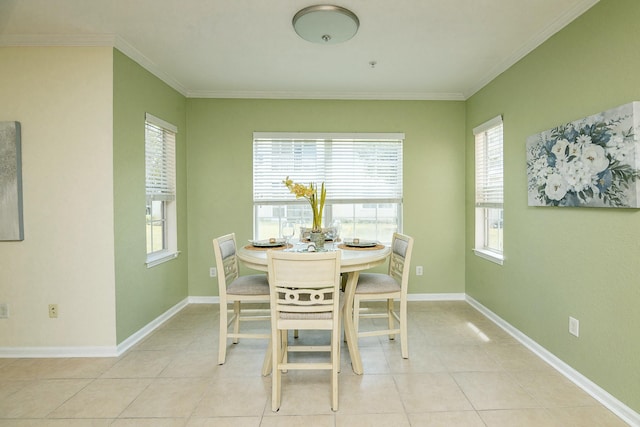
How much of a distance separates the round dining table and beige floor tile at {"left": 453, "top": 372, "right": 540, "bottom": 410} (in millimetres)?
727

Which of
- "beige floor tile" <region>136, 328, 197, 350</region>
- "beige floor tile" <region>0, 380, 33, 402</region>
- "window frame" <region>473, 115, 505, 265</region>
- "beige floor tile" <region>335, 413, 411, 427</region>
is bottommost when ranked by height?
"beige floor tile" <region>335, 413, 411, 427</region>

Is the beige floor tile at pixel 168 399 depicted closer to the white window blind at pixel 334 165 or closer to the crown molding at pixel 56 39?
the white window blind at pixel 334 165

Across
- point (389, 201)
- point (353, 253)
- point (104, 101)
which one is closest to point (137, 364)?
point (353, 253)

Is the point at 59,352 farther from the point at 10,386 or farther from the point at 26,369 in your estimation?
the point at 10,386

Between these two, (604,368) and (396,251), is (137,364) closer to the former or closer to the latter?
(396,251)

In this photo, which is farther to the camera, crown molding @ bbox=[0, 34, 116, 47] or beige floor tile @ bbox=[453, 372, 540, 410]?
crown molding @ bbox=[0, 34, 116, 47]

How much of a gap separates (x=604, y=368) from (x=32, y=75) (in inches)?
180

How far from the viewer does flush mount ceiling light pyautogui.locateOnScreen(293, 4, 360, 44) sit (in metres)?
2.26

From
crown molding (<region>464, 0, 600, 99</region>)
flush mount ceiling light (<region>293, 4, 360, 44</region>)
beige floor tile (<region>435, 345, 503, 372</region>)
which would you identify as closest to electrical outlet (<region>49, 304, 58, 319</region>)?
flush mount ceiling light (<region>293, 4, 360, 44</region>)

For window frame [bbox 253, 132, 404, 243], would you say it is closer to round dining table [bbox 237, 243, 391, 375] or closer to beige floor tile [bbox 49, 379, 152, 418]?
round dining table [bbox 237, 243, 391, 375]

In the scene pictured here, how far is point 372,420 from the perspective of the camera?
1.90 meters

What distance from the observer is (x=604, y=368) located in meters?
2.05

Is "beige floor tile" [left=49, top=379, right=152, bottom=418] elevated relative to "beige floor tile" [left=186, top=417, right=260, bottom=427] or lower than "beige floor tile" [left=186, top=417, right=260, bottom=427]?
elevated

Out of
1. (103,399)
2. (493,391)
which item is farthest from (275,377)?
(493,391)
